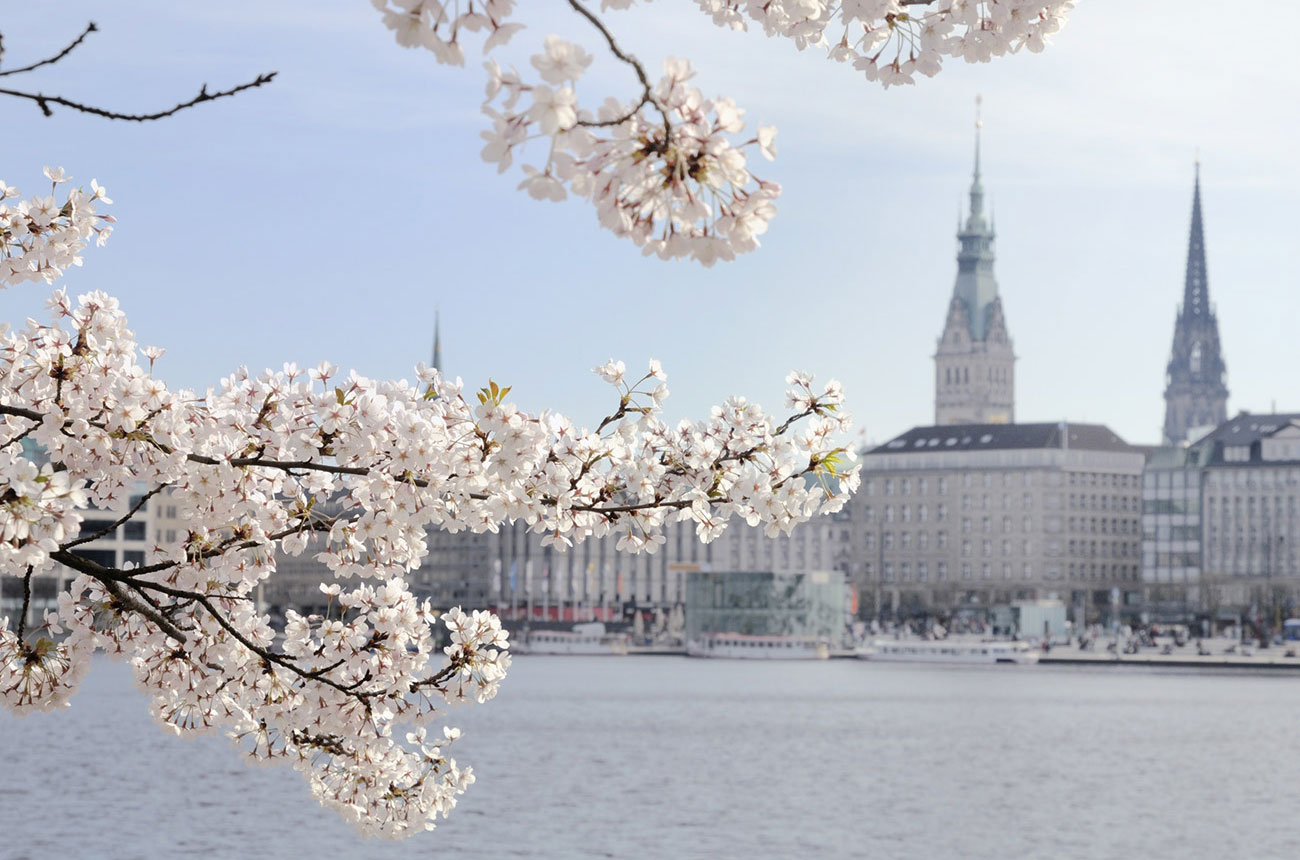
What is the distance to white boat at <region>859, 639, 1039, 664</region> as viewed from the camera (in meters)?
153

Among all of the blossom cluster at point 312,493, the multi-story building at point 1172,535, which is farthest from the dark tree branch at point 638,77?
the multi-story building at point 1172,535

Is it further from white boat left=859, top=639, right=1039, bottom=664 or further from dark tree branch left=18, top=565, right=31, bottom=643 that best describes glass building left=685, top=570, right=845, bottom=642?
dark tree branch left=18, top=565, right=31, bottom=643

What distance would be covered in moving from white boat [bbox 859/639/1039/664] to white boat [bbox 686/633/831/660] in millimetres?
6719

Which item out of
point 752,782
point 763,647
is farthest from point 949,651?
point 752,782

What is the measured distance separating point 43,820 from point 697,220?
171 ft

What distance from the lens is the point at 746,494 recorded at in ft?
29.6

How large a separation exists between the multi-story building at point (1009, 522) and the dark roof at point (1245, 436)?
13472mm

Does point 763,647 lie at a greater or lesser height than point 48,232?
lesser

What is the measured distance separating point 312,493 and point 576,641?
566 ft

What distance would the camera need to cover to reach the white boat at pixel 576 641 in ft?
580

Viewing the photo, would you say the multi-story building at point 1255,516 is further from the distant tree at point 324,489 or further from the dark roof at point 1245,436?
the distant tree at point 324,489

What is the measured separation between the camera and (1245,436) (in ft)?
583

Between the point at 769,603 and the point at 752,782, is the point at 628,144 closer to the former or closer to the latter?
the point at 752,782

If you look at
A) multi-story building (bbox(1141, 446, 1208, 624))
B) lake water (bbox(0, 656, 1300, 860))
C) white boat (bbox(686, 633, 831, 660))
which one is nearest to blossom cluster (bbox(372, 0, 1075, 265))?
lake water (bbox(0, 656, 1300, 860))
